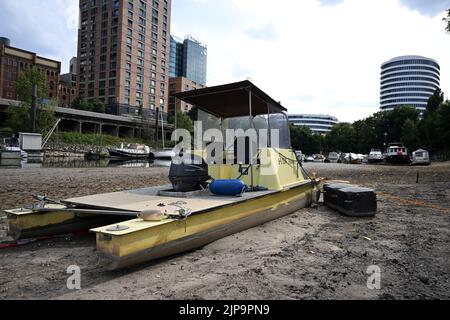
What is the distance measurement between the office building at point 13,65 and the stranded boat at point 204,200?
92.8 meters

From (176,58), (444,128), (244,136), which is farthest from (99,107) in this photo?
(244,136)

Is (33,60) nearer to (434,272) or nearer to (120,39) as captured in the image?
(120,39)

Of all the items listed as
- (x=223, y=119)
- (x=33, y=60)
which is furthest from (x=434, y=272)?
(x=33, y=60)

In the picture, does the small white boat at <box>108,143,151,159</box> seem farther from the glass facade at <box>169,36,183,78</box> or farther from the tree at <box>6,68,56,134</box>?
the glass facade at <box>169,36,183,78</box>

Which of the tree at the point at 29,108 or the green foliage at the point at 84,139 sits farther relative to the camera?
the green foliage at the point at 84,139

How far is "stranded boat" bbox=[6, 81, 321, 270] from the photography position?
134 inches

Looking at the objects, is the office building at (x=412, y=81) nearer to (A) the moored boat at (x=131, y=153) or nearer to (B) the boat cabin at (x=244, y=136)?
(A) the moored boat at (x=131, y=153)

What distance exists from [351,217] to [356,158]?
41204 millimetres

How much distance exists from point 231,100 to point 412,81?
152m

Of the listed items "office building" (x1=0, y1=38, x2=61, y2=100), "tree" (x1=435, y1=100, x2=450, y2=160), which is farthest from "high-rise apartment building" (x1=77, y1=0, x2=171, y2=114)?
"tree" (x1=435, y1=100, x2=450, y2=160)

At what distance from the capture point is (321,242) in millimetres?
4832

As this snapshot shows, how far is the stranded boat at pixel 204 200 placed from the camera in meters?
3.40

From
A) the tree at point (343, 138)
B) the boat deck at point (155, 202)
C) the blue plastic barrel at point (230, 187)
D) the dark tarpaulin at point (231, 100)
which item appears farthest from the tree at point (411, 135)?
the blue plastic barrel at point (230, 187)

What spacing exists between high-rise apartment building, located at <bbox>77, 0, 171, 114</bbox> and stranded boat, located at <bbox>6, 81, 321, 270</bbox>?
77.0 meters
